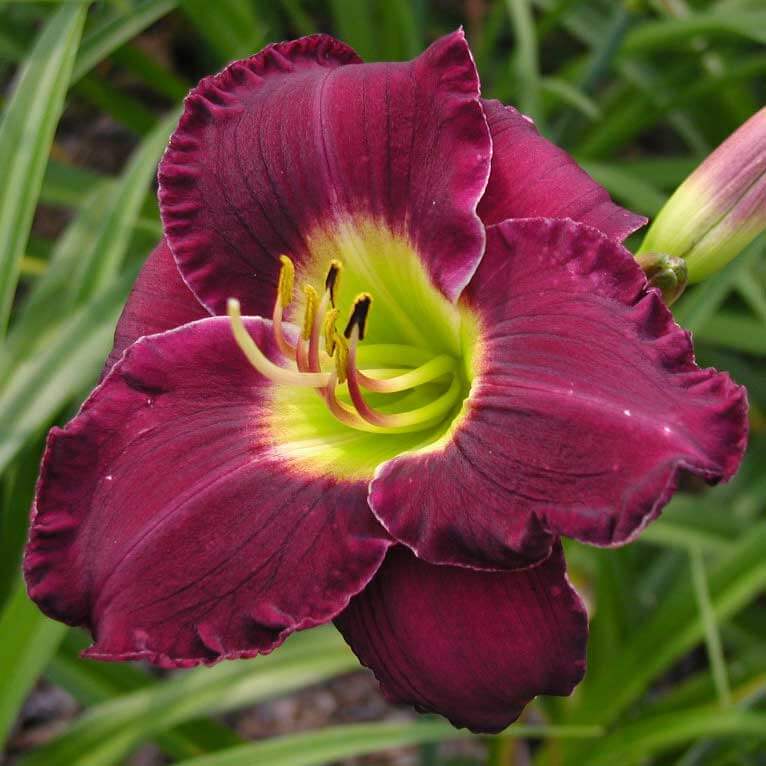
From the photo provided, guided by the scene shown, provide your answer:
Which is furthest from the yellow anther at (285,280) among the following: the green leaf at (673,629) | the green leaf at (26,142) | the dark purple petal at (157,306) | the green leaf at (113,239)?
the green leaf at (673,629)

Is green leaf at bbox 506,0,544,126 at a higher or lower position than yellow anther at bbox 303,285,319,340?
lower

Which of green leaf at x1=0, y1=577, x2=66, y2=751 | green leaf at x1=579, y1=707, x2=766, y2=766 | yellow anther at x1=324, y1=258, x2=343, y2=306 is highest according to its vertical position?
yellow anther at x1=324, y1=258, x2=343, y2=306

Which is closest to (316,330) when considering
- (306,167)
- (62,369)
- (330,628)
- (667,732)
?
(306,167)

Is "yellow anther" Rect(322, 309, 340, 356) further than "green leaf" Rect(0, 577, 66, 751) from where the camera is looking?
No

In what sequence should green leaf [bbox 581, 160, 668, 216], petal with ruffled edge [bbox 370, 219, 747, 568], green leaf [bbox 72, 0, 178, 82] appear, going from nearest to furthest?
petal with ruffled edge [bbox 370, 219, 747, 568] → green leaf [bbox 72, 0, 178, 82] → green leaf [bbox 581, 160, 668, 216]

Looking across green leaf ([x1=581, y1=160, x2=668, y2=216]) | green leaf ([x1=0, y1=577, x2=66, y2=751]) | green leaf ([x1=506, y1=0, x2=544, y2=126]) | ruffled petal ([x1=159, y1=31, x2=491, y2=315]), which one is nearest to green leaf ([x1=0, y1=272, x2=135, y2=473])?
green leaf ([x1=0, y1=577, x2=66, y2=751])

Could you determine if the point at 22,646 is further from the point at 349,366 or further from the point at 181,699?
the point at 349,366

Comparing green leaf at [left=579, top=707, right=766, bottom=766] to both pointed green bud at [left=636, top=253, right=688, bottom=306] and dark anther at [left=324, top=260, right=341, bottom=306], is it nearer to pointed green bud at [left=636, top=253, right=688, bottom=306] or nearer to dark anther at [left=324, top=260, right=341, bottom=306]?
pointed green bud at [left=636, top=253, right=688, bottom=306]
